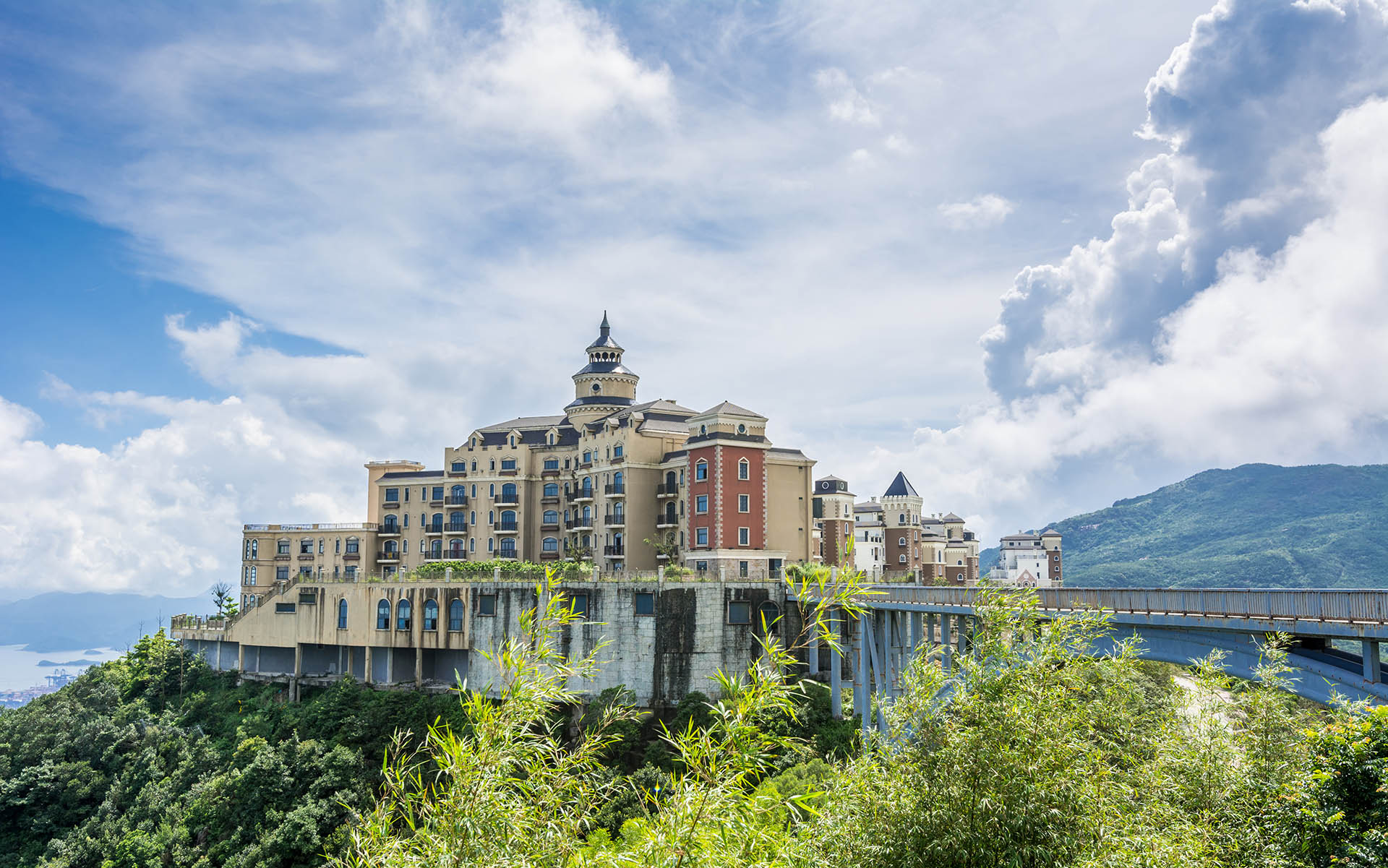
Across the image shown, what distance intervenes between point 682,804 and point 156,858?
51.0m

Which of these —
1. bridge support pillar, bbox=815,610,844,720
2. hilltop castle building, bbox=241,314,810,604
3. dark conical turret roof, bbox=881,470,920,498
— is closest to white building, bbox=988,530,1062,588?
dark conical turret roof, bbox=881,470,920,498

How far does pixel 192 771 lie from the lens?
58625mm

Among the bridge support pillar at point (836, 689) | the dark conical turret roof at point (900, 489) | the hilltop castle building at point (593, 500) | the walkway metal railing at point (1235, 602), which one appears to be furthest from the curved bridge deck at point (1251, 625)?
the dark conical turret roof at point (900, 489)

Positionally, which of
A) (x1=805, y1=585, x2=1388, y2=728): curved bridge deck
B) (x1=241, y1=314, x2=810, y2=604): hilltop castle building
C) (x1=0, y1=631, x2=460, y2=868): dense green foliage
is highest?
(x1=241, y1=314, x2=810, y2=604): hilltop castle building

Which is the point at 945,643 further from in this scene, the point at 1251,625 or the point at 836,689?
the point at 1251,625

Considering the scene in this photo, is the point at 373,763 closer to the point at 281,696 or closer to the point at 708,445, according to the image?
the point at 281,696

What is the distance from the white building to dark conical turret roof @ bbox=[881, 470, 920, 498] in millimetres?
42984

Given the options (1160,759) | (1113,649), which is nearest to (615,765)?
(1113,649)

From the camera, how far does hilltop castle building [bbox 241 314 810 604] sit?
67438 millimetres

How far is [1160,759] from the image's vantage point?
20.9 meters

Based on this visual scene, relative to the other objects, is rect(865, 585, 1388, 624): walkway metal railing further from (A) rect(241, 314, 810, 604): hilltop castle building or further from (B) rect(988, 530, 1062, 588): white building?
(B) rect(988, 530, 1062, 588): white building

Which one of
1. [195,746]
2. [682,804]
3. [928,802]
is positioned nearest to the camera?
[682,804]

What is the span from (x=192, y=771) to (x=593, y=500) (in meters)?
32.7

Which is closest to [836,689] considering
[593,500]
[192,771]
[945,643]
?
[945,643]
